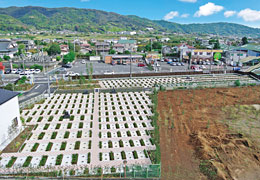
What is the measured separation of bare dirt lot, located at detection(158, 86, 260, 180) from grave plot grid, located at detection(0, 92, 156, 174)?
1323mm

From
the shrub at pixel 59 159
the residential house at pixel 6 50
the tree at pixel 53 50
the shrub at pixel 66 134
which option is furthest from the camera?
the tree at pixel 53 50

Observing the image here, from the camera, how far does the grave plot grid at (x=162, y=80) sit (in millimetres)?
22672

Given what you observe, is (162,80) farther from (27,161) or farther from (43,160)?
(27,161)

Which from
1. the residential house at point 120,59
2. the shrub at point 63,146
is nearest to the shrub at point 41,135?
the shrub at point 63,146

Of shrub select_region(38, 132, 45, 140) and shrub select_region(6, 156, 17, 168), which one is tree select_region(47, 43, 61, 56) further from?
shrub select_region(6, 156, 17, 168)

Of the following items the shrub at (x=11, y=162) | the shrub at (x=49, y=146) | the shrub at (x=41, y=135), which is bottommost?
the shrub at (x=11, y=162)

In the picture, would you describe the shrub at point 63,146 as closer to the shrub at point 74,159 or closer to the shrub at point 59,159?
the shrub at point 59,159

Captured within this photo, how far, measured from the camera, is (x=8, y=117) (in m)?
10.8

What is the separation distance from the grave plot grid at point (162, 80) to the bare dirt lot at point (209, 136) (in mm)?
5273

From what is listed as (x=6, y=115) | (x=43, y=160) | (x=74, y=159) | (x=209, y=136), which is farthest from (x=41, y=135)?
(x=209, y=136)

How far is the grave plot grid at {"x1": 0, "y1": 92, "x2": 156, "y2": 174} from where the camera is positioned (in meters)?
9.10

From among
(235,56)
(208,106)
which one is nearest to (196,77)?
(208,106)

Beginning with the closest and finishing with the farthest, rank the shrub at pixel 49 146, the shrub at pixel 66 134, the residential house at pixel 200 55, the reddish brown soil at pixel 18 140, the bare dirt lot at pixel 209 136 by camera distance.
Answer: the bare dirt lot at pixel 209 136
the reddish brown soil at pixel 18 140
the shrub at pixel 49 146
the shrub at pixel 66 134
the residential house at pixel 200 55

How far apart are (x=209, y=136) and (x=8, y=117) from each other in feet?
37.7
